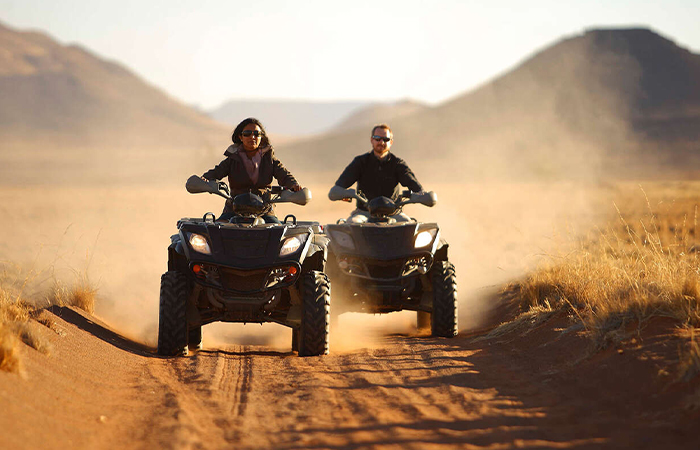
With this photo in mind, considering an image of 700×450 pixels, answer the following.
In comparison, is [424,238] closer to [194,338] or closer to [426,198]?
[426,198]

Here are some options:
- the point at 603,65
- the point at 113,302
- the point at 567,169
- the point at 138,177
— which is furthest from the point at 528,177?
the point at 113,302

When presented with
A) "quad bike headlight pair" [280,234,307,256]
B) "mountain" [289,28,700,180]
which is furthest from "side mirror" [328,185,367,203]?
"mountain" [289,28,700,180]

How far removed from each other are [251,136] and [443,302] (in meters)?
2.79

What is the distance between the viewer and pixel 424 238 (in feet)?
33.5

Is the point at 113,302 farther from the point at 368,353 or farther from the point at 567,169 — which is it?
the point at 567,169

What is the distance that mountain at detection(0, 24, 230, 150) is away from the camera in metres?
120

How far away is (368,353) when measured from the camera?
30.1 ft

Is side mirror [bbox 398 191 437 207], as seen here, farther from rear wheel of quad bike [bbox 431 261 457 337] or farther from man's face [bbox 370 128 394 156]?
man's face [bbox 370 128 394 156]

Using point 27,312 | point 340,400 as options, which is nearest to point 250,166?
point 27,312

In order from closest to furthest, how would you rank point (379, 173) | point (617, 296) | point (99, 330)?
1. point (617, 296)
2. point (99, 330)
3. point (379, 173)

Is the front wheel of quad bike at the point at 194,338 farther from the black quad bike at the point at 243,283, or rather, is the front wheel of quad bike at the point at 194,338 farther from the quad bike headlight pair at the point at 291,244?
the quad bike headlight pair at the point at 291,244

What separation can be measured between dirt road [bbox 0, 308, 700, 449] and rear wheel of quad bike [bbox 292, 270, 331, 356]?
0.55ft

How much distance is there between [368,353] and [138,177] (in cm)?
7191

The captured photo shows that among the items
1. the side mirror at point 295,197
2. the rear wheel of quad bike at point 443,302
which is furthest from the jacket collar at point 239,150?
the rear wheel of quad bike at point 443,302
